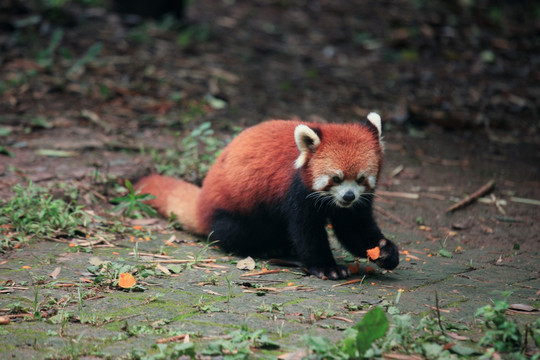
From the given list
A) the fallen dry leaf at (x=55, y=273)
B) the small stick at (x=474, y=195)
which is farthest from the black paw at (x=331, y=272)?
the small stick at (x=474, y=195)

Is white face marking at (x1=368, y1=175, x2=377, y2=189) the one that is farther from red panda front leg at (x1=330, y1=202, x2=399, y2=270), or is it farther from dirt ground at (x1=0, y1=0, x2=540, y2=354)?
dirt ground at (x1=0, y1=0, x2=540, y2=354)

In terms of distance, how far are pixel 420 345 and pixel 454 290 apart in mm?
1051

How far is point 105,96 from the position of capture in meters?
7.62

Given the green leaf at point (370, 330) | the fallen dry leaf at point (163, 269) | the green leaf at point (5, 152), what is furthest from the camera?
the green leaf at point (5, 152)

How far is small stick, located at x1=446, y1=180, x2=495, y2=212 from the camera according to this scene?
535cm

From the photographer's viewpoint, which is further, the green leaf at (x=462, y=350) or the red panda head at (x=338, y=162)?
the red panda head at (x=338, y=162)

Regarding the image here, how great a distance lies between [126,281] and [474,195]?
354 centimetres

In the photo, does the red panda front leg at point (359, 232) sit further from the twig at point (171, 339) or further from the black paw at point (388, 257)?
the twig at point (171, 339)

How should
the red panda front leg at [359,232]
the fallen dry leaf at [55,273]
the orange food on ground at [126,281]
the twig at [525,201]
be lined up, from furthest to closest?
the twig at [525,201], the red panda front leg at [359,232], the fallen dry leaf at [55,273], the orange food on ground at [126,281]

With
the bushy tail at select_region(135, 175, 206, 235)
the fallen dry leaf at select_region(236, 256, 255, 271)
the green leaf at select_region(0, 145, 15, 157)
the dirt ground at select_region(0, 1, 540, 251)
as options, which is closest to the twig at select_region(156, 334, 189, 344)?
the fallen dry leaf at select_region(236, 256, 255, 271)

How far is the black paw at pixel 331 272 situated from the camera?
3.80m

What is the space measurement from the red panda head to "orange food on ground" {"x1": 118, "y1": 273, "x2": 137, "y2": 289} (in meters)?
1.24

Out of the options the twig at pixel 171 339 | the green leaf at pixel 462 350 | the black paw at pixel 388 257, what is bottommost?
the black paw at pixel 388 257

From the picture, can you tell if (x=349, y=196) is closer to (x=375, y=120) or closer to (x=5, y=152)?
(x=375, y=120)
